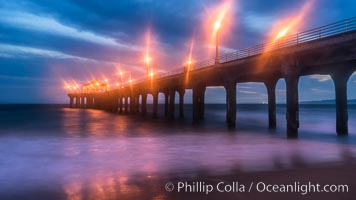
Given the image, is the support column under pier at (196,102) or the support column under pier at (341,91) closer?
the support column under pier at (341,91)

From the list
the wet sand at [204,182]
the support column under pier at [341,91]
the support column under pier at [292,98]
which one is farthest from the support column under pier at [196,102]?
the wet sand at [204,182]

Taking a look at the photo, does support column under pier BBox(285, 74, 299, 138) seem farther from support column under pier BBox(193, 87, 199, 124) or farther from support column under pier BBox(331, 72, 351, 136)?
support column under pier BBox(193, 87, 199, 124)

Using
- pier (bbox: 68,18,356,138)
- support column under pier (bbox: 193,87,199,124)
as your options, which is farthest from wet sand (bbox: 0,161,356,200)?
support column under pier (bbox: 193,87,199,124)

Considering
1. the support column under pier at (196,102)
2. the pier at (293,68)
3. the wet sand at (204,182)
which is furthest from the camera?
the support column under pier at (196,102)

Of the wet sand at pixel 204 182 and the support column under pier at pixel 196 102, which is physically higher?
the support column under pier at pixel 196 102

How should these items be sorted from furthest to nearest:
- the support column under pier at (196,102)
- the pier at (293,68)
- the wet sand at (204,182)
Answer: the support column under pier at (196,102) → the pier at (293,68) → the wet sand at (204,182)

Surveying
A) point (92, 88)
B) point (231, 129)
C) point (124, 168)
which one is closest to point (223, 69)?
point (231, 129)

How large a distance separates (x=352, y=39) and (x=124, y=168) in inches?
537

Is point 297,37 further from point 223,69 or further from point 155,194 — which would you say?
point 155,194

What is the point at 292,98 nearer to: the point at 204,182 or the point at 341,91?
the point at 341,91

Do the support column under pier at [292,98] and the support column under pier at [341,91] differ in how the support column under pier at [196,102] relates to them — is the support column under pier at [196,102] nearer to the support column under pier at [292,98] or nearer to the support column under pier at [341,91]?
the support column under pier at [292,98]

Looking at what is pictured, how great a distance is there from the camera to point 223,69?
30.9 m

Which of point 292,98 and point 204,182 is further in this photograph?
point 292,98

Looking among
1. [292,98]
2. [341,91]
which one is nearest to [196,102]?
[292,98]
